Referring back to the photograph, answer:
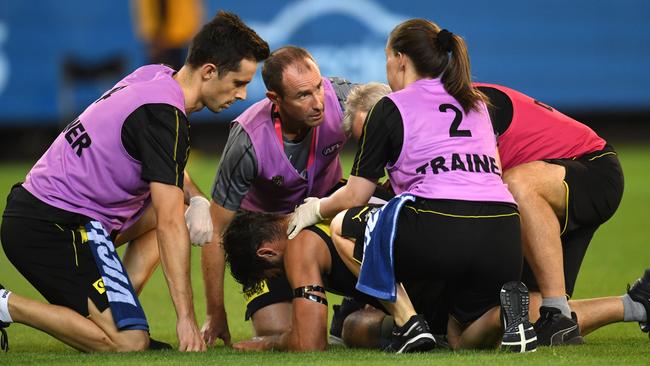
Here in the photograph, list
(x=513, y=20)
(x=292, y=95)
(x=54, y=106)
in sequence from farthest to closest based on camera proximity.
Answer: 1. (x=513, y=20)
2. (x=54, y=106)
3. (x=292, y=95)

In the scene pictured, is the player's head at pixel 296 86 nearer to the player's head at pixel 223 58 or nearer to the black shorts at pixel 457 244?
the player's head at pixel 223 58

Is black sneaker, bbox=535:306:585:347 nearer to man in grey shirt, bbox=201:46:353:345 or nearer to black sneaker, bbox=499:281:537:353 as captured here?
black sneaker, bbox=499:281:537:353

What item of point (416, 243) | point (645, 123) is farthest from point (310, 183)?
point (645, 123)

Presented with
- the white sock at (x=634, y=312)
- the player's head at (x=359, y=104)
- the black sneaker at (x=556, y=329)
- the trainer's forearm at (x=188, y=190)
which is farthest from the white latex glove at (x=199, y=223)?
the white sock at (x=634, y=312)

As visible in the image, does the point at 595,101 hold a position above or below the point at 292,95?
above

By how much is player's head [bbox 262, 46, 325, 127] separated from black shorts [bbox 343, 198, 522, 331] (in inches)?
39.2

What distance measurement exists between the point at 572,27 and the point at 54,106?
8371mm

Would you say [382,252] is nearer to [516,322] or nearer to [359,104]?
[516,322]

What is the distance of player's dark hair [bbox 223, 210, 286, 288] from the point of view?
5.21 metres

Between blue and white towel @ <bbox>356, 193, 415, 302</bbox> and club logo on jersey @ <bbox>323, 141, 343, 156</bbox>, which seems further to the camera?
club logo on jersey @ <bbox>323, 141, 343, 156</bbox>

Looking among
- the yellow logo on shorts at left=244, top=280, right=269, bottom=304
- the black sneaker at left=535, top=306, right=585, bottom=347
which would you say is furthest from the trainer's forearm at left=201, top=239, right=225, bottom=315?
the black sneaker at left=535, top=306, right=585, bottom=347

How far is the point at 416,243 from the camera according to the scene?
15.2 ft

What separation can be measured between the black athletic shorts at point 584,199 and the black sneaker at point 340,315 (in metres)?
0.83

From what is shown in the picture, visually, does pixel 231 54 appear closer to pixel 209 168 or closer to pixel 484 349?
pixel 484 349
